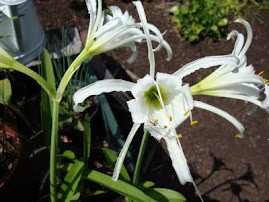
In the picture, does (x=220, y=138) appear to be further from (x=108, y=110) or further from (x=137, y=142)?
(x=108, y=110)

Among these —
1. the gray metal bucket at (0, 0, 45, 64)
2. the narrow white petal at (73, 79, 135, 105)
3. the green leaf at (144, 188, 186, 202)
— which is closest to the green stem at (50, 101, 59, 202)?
the narrow white petal at (73, 79, 135, 105)

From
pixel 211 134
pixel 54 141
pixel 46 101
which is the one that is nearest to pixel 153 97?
pixel 54 141

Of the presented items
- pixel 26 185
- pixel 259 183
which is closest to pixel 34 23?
pixel 26 185

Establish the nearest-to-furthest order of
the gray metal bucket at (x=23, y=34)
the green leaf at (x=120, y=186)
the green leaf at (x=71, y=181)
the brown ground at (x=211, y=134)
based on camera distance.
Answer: the green leaf at (x=120, y=186), the green leaf at (x=71, y=181), the gray metal bucket at (x=23, y=34), the brown ground at (x=211, y=134)

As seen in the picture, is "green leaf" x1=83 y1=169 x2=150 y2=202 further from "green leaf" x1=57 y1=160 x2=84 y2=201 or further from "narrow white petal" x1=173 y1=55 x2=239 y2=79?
"narrow white petal" x1=173 y1=55 x2=239 y2=79

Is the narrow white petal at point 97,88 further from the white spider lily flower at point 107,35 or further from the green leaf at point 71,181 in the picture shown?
the green leaf at point 71,181

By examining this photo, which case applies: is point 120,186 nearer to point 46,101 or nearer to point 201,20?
point 46,101

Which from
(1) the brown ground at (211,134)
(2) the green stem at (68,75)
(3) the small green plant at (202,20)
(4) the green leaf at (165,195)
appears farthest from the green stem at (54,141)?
(3) the small green plant at (202,20)
